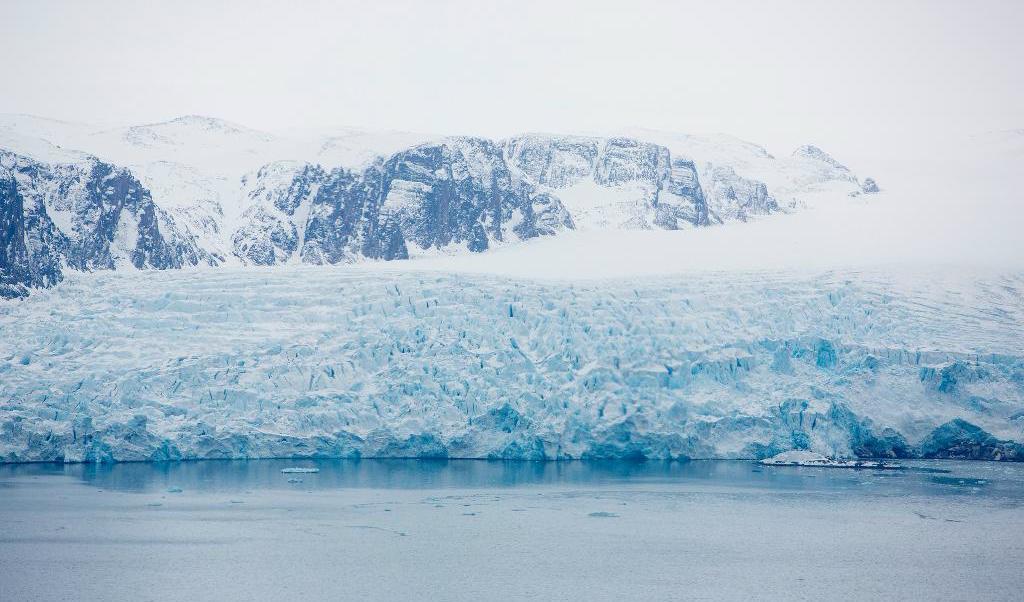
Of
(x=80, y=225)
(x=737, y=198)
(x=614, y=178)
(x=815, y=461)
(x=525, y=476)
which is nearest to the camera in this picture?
(x=525, y=476)

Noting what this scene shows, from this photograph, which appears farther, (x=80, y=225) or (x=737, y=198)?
(x=737, y=198)

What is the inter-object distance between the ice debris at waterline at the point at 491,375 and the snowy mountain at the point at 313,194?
14.8 ft

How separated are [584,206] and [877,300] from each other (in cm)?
1720

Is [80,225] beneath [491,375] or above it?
above

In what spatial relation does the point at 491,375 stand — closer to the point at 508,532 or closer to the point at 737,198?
the point at 508,532

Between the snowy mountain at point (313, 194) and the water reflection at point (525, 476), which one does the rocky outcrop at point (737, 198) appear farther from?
the water reflection at point (525, 476)

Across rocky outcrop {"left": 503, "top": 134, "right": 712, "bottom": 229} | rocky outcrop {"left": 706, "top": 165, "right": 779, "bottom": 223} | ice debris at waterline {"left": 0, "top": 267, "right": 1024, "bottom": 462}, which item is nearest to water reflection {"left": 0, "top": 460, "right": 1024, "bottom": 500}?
ice debris at waterline {"left": 0, "top": 267, "right": 1024, "bottom": 462}

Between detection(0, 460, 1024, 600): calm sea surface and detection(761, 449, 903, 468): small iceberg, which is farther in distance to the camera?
detection(761, 449, 903, 468): small iceberg

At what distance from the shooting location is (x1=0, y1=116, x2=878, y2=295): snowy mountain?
3044cm

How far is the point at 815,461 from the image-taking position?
970 inches

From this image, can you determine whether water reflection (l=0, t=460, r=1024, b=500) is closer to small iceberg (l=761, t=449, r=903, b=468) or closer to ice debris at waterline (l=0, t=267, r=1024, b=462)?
small iceberg (l=761, t=449, r=903, b=468)

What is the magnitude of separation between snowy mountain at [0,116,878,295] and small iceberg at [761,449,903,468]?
51.3 feet

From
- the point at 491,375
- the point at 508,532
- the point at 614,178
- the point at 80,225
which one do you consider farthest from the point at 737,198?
the point at 508,532

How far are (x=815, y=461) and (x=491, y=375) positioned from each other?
7.50 m
